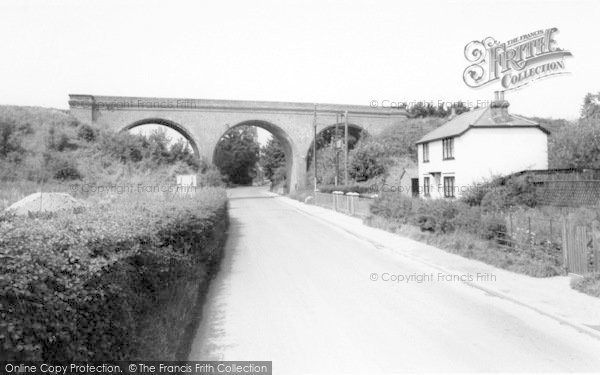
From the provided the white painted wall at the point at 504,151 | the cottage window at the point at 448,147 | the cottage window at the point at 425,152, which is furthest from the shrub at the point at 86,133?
the white painted wall at the point at 504,151

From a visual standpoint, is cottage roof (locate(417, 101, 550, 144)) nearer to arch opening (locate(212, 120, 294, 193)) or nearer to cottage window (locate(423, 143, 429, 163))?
cottage window (locate(423, 143, 429, 163))

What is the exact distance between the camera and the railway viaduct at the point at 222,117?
1620 inches

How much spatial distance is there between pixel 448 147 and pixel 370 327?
906 inches

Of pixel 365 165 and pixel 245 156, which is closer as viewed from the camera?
pixel 365 165

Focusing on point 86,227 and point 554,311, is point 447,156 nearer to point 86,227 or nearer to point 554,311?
point 554,311

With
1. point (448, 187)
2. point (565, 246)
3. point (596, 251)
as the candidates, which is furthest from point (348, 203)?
point (596, 251)

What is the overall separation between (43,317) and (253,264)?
377 inches

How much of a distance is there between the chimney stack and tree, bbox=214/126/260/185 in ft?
212

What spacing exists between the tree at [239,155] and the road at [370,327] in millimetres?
78125

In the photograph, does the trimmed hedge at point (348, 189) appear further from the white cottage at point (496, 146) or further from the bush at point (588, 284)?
the bush at point (588, 284)

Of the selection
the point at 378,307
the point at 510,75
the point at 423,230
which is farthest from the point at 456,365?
the point at 510,75

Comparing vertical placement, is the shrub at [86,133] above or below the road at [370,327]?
above

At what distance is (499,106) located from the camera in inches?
1038

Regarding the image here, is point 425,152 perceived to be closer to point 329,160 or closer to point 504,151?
point 504,151
